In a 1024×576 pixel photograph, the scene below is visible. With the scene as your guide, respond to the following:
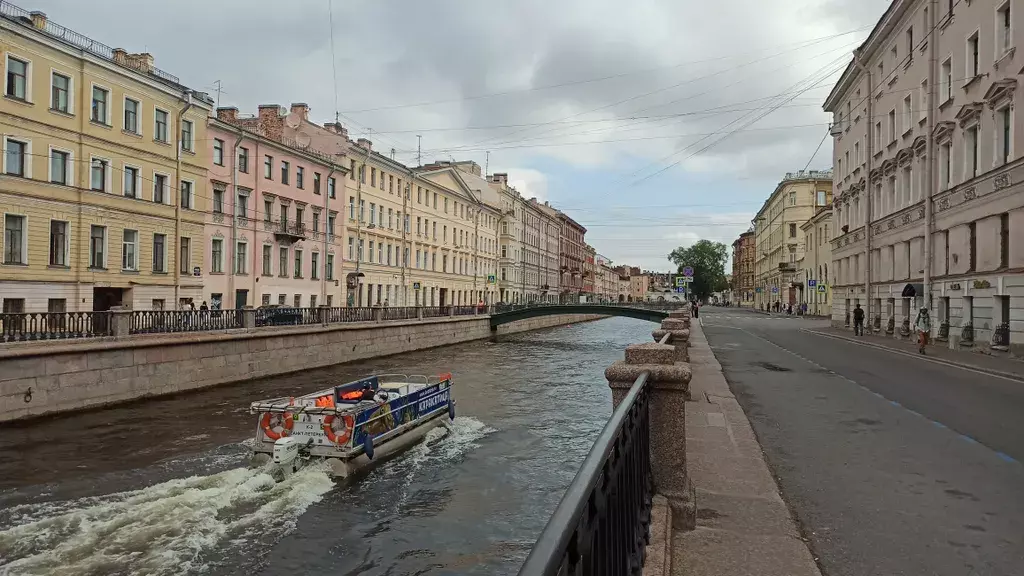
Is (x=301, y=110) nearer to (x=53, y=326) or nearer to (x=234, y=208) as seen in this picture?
(x=234, y=208)

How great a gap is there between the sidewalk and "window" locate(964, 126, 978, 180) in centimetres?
2196

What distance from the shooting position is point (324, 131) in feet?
150

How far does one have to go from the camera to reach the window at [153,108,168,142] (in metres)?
31.1

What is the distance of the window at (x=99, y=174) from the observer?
2802cm

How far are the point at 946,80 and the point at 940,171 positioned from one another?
12.4 feet

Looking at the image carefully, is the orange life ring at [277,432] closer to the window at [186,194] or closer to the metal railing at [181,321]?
the metal railing at [181,321]

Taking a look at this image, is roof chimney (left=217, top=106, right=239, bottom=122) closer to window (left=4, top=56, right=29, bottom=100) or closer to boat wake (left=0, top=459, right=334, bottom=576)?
window (left=4, top=56, right=29, bottom=100)

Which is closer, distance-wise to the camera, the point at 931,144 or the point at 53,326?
the point at 53,326

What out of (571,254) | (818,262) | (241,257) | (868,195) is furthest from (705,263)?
Result: (241,257)

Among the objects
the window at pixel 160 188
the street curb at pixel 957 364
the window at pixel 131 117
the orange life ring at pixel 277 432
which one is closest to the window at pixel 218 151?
the window at pixel 160 188

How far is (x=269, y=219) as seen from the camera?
127ft

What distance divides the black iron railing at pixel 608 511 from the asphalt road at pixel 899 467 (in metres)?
1.59

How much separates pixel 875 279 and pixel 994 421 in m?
28.9

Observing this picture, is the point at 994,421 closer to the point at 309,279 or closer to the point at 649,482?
the point at 649,482
